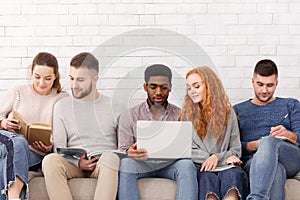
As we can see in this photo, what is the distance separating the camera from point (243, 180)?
2990 mm

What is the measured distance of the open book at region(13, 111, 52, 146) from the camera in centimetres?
321

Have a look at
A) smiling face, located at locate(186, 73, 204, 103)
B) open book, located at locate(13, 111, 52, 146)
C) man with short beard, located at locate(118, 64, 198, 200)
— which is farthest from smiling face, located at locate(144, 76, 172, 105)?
open book, located at locate(13, 111, 52, 146)

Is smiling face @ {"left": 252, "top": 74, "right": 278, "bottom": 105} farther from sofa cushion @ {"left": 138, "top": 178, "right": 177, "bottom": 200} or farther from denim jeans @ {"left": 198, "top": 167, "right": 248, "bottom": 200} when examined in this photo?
sofa cushion @ {"left": 138, "top": 178, "right": 177, "bottom": 200}

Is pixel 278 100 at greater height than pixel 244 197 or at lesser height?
greater

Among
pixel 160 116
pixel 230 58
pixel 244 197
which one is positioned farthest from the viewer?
pixel 230 58

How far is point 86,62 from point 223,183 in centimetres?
100

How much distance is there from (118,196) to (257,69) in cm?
103

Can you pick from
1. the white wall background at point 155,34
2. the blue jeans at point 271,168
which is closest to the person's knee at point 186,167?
the blue jeans at point 271,168

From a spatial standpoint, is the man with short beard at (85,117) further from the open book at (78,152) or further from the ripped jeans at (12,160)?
the ripped jeans at (12,160)

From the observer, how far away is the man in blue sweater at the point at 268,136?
113 inches

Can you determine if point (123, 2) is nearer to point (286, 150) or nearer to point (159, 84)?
point (159, 84)

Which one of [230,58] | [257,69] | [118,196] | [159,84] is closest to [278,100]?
[257,69]

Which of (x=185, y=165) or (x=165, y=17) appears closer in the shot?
(x=185, y=165)

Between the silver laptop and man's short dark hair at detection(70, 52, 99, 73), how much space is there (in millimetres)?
493
